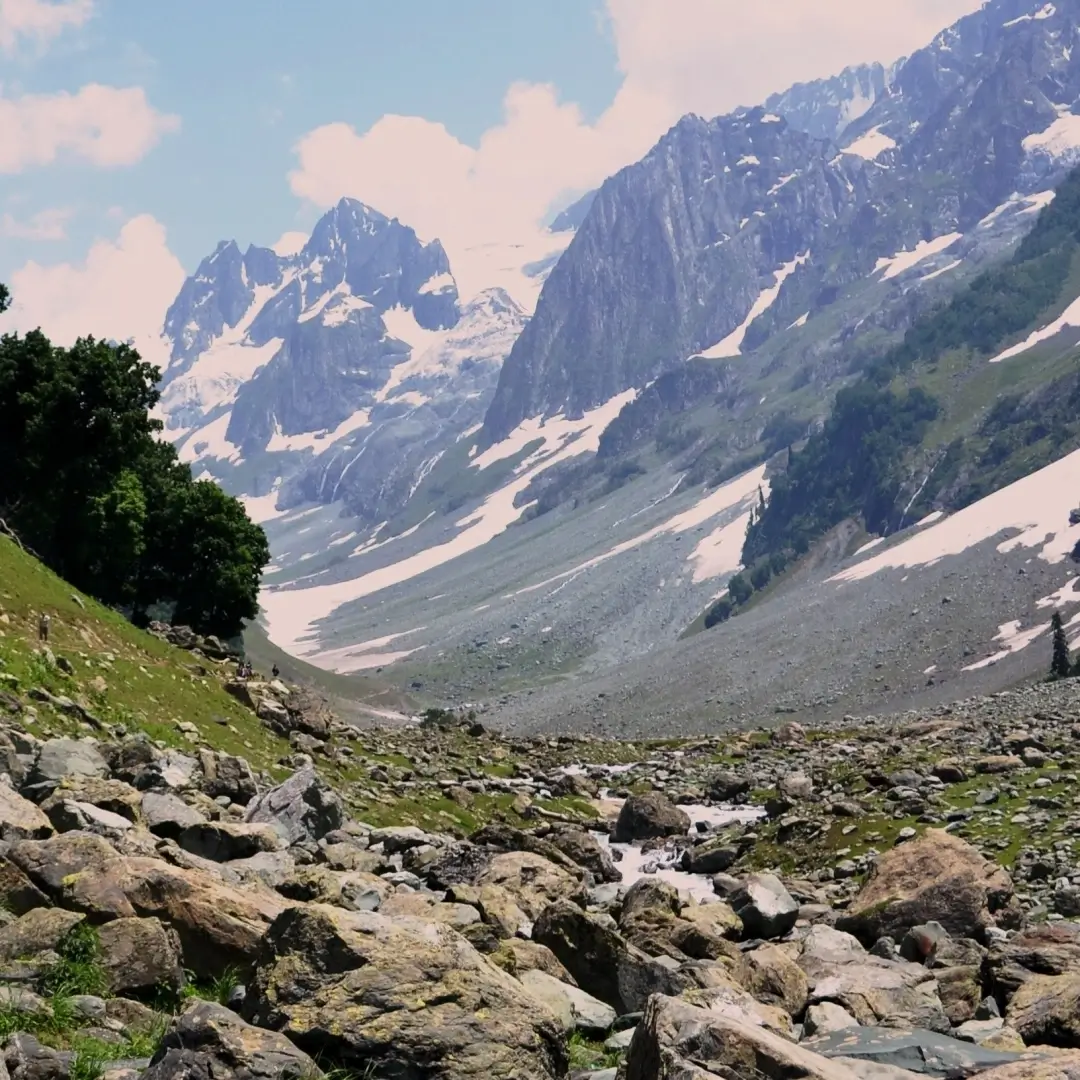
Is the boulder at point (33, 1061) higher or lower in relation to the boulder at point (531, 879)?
higher

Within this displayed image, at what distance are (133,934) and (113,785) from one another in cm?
732

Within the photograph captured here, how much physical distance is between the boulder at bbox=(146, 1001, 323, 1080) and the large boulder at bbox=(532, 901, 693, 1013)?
778 centimetres

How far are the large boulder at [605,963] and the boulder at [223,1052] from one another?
7778 millimetres

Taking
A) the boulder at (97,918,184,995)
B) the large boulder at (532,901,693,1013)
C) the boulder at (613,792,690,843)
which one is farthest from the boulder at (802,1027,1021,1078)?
the boulder at (613,792,690,843)

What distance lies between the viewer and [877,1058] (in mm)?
13562

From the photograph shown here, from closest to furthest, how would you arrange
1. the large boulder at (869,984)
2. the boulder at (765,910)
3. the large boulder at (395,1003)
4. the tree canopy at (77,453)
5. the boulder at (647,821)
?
the large boulder at (395,1003)
the large boulder at (869,984)
the boulder at (765,910)
the boulder at (647,821)
the tree canopy at (77,453)

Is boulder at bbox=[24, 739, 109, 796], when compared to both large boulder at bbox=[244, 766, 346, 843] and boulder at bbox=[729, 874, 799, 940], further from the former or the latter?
boulder at bbox=[729, 874, 799, 940]

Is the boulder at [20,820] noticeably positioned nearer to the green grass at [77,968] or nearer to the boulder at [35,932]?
the boulder at [35,932]

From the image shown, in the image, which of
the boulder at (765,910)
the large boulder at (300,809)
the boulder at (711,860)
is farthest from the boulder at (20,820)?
the boulder at (711,860)

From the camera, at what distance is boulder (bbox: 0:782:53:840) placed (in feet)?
53.1

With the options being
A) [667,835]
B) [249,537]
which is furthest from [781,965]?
[249,537]

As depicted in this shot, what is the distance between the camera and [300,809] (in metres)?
27.9

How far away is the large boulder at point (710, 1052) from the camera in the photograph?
10.6m

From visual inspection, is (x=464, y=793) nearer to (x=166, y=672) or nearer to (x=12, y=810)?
(x=166, y=672)
